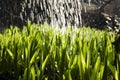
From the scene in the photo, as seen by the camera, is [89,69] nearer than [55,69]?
Yes

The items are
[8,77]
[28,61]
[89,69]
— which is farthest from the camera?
[8,77]

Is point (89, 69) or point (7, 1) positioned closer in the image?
point (89, 69)

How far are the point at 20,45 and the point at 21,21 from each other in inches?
110

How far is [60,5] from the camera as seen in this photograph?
5.07m

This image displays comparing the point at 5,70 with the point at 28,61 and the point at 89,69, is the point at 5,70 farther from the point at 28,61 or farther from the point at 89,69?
the point at 89,69

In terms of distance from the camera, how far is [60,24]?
198 inches

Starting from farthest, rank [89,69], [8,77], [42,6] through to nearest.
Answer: [42,6], [8,77], [89,69]

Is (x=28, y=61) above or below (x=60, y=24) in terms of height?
above

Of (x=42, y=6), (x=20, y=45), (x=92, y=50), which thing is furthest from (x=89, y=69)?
(x=42, y=6)

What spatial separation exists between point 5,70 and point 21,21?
2.74m

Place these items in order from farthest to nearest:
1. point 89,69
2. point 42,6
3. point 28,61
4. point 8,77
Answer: point 42,6
point 8,77
point 28,61
point 89,69

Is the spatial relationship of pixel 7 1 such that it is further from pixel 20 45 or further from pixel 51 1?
pixel 20 45

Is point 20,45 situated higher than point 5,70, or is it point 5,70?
point 20,45

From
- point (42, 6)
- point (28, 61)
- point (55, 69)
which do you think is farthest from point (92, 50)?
point (42, 6)
